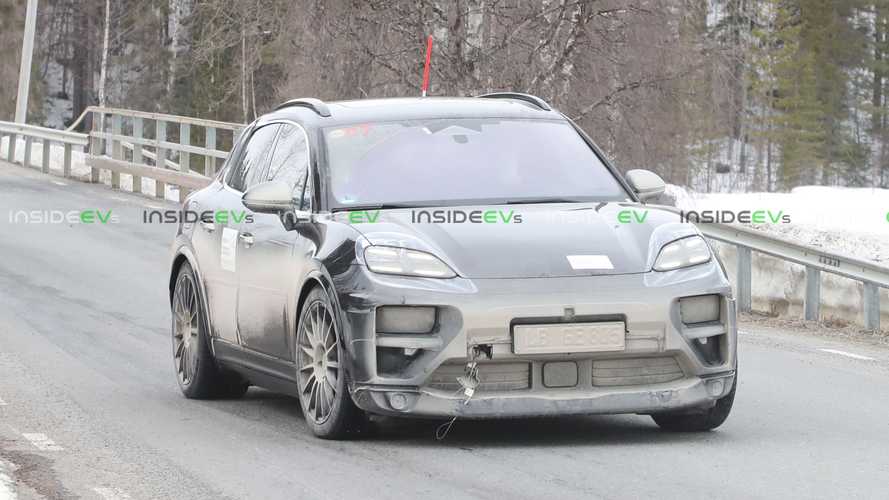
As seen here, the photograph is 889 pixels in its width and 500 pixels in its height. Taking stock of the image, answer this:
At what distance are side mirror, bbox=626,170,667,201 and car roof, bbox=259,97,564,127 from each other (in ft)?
2.07

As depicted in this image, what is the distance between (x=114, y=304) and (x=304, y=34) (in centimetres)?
769

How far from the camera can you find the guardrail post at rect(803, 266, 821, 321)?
14539 mm

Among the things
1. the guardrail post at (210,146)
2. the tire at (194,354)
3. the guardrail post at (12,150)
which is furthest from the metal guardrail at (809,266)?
the guardrail post at (12,150)

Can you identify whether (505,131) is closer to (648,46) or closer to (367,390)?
(367,390)

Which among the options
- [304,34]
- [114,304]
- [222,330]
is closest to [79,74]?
[304,34]

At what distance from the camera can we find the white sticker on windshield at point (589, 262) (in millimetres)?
7594

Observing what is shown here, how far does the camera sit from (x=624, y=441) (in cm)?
789

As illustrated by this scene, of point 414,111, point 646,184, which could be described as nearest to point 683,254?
point 646,184

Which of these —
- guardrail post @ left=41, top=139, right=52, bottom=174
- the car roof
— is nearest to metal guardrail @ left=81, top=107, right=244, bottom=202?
guardrail post @ left=41, top=139, right=52, bottom=174

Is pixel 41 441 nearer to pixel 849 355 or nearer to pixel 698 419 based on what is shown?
pixel 698 419

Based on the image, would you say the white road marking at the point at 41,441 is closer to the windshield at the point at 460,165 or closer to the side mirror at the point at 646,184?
the windshield at the point at 460,165

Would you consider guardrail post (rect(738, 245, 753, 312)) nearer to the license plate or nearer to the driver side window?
the driver side window

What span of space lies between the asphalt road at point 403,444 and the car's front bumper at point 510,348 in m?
0.22

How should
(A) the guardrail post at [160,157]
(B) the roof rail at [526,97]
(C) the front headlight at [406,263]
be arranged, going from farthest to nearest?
(A) the guardrail post at [160,157] → (B) the roof rail at [526,97] → (C) the front headlight at [406,263]
